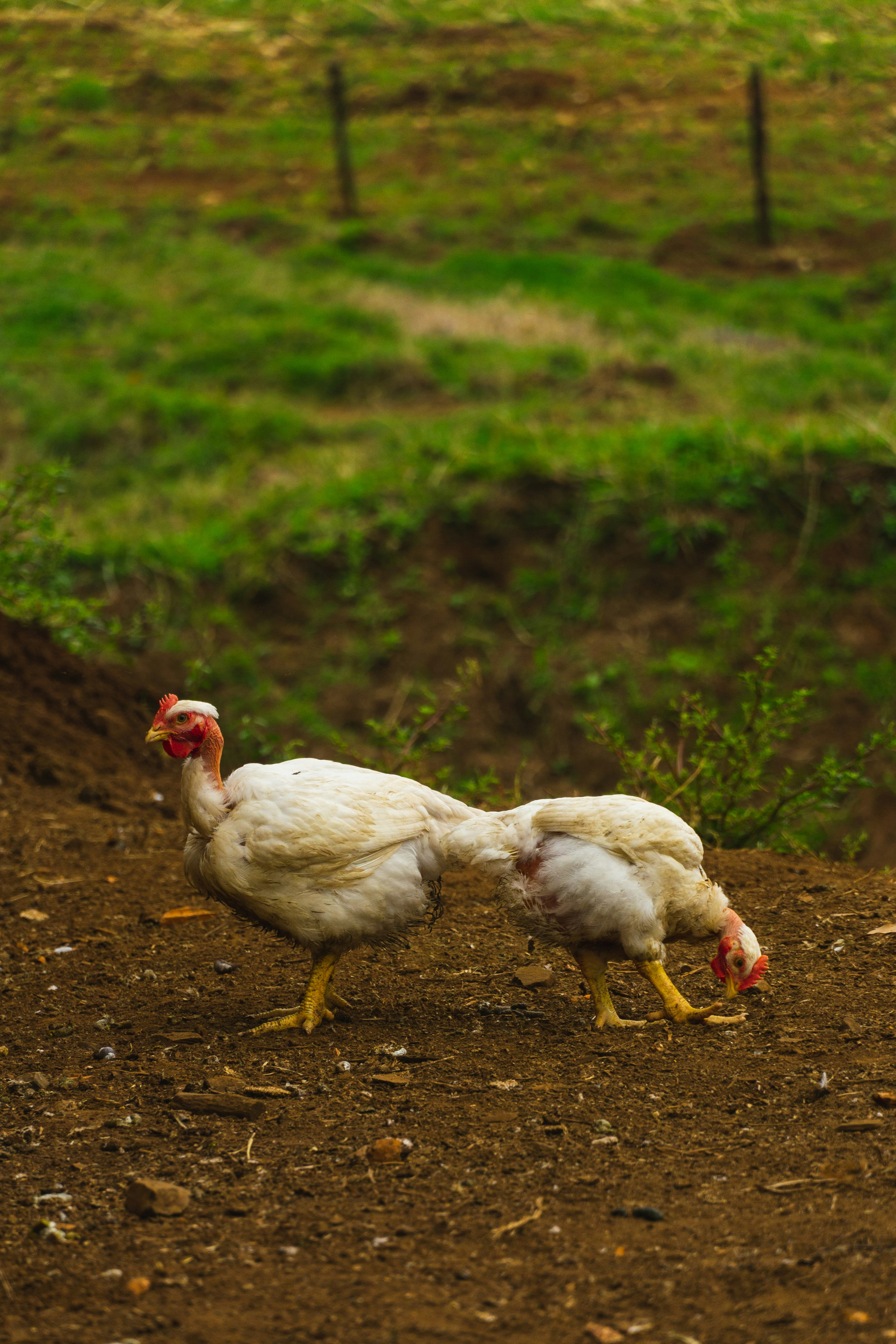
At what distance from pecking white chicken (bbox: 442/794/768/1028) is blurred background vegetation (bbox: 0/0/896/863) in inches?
74.0

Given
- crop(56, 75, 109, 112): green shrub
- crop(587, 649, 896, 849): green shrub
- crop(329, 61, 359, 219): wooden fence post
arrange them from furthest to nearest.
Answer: crop(56, 75, 109, 112): green shrub
crop(329, 61, 359, 219): wooden fence post
crop(587, 649, 896, 849): green shrub

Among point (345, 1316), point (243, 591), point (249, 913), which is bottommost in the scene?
point (243, 591)

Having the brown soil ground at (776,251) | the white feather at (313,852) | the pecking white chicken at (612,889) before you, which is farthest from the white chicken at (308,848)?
the brown soil ground at (776,251)

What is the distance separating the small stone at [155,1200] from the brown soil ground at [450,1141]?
0.02 m

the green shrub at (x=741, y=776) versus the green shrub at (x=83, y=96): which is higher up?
the green shrub at (x=83, y=96)

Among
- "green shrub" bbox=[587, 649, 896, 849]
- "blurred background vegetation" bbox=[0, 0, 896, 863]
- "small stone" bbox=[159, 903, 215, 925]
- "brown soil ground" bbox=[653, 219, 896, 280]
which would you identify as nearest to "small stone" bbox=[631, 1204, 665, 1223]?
"green shrub" bbox=[587, 649, 896, 849]

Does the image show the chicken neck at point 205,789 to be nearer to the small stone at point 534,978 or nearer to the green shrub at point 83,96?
the small stone at point 534,978

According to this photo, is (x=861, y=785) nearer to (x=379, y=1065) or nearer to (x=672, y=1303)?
(x=379, y=1065)

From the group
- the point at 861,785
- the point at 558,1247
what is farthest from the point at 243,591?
the point at 558,1247

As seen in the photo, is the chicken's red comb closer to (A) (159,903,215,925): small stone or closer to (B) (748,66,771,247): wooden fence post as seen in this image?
(A) (159,903,215,925): small stone

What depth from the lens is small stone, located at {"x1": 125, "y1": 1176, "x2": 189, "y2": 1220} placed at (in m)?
2.78

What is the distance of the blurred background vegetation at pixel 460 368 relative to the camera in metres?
10.2

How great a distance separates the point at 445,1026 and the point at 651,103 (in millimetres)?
21310

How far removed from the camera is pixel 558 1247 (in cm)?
259
